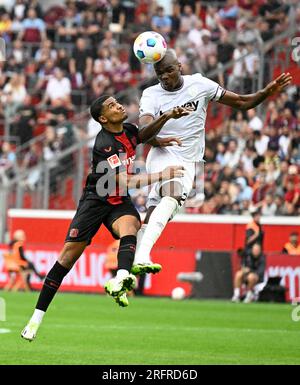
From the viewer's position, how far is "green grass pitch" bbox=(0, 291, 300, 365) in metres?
12.7

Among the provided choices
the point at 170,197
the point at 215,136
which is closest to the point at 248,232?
the point at 215,136

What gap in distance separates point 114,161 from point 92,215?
2.16 ft

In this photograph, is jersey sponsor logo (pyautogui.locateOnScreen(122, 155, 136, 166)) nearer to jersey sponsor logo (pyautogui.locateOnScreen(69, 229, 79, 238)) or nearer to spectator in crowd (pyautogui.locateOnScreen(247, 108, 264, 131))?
jersey sponsor logo (pyautogui.locateOnScreen(69, 229, 79, 238))

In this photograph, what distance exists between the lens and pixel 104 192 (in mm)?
12625

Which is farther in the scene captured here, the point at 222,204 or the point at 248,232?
A: the point at 222,204

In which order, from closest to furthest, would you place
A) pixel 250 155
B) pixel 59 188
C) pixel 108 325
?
pixel 108 325
pixel 250 155
pixel 59 188

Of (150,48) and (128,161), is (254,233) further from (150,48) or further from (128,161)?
(150,48)

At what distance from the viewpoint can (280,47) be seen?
83.4 ft

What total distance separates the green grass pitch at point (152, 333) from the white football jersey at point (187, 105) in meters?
2.37

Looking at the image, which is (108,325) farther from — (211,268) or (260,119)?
Result: (260,119)

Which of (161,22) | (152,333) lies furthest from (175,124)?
(161,22)

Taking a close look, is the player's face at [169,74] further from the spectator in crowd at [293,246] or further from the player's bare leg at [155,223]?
the spectator in crowd at [293,246]

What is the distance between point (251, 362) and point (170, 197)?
2.09 metres

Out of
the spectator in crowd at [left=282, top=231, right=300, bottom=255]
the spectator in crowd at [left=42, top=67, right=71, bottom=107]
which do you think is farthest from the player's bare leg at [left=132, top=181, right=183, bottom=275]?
the spectator in crowd at [left=42, top=67, right=71, bottom=107]
